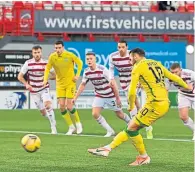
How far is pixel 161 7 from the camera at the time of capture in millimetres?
37469

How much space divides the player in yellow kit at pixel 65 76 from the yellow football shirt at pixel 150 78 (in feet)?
21.3

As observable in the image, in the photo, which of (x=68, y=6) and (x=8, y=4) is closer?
(x=8, y=4)

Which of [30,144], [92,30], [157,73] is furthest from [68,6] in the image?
[157,73]

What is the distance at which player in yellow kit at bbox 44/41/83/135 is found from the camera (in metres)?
17.3

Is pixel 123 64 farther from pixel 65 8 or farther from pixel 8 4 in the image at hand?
pixel 65 8

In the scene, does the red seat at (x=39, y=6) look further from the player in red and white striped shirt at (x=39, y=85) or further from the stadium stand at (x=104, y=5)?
the player in red and white striped shirt at (x=39, y=85)

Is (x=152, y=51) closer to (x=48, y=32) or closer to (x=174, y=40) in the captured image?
(x=174, y=40)

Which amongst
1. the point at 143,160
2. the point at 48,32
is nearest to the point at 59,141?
the point at 143,160

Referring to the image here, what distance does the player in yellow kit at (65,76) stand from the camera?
17344 millimetres

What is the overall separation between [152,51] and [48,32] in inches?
209

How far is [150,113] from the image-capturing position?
10.9 metres

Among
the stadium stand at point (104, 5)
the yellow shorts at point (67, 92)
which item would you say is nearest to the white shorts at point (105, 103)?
the yellow shorts at point (67, 92)

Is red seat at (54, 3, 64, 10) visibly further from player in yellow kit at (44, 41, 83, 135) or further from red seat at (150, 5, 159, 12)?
player in yellow kit at (44, 41, 83, 135)

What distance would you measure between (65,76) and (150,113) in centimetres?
696
